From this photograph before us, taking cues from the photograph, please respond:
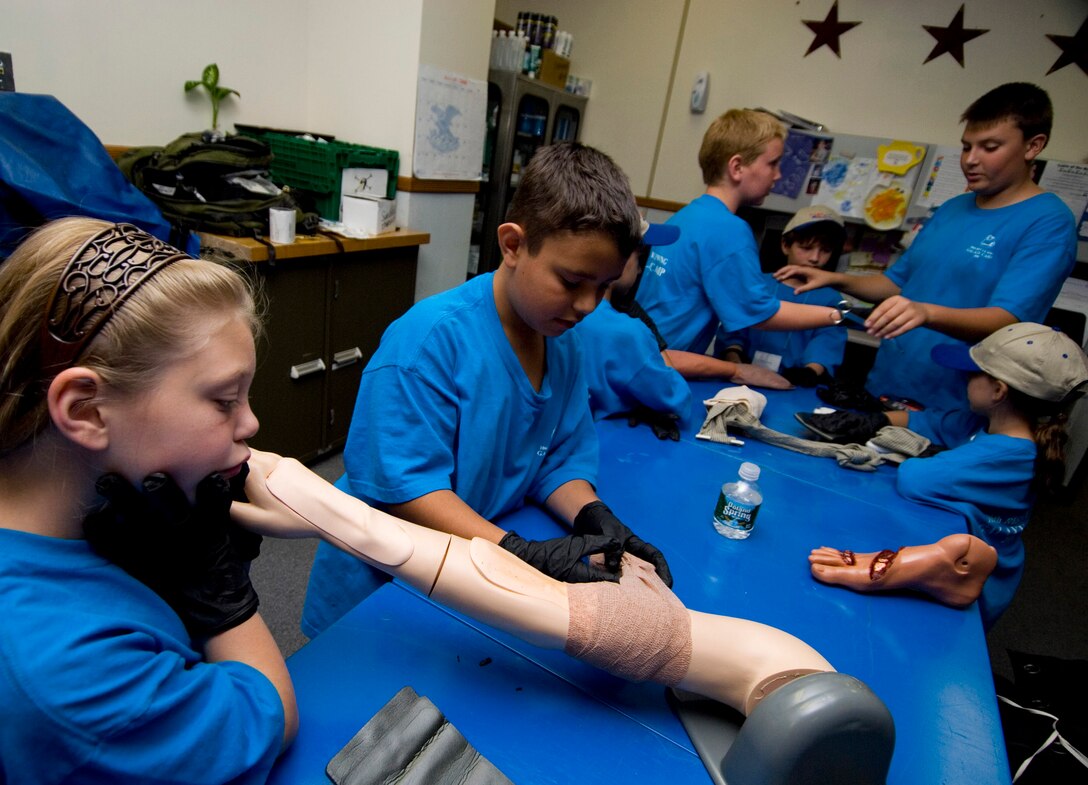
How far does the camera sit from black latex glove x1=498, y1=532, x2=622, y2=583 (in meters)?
0.88

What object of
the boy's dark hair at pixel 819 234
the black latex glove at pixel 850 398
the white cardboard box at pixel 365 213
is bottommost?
the black latex glove at pixel 850 398

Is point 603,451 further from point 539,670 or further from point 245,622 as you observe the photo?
point 245,622

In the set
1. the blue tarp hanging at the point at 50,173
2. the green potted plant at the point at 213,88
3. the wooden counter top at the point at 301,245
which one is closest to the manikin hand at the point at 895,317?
the wooden counter top at the point at 301,245

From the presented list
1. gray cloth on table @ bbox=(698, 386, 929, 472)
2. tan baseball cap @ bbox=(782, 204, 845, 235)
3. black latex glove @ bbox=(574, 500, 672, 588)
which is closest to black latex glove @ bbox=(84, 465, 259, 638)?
black latex glove @ bbox=(574, 500, 672, 588)

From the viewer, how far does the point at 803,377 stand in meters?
2.25

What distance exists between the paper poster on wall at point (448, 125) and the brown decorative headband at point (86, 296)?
93.1 inches

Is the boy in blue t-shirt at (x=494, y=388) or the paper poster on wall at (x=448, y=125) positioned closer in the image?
the boy in blue t-shirt at (x=494, y=388)

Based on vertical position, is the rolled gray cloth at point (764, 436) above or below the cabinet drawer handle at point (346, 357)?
above

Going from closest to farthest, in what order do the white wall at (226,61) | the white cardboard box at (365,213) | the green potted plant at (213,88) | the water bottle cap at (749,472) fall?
the water bottle cap at (749,472) → the white wall at (226,61) → the green potted plant at (213,88) → the white cardboard box at (365,213)

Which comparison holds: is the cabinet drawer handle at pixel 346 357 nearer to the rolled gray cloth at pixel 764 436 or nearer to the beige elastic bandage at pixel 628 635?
the rolled gray cloth at pixel 764 436

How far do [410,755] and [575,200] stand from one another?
2.62 ft

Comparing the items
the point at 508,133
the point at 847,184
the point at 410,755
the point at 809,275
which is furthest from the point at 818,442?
the point at 508,133

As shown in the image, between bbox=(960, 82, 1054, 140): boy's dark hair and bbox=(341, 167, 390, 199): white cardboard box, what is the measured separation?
2267mm

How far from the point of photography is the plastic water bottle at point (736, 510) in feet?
3.75
